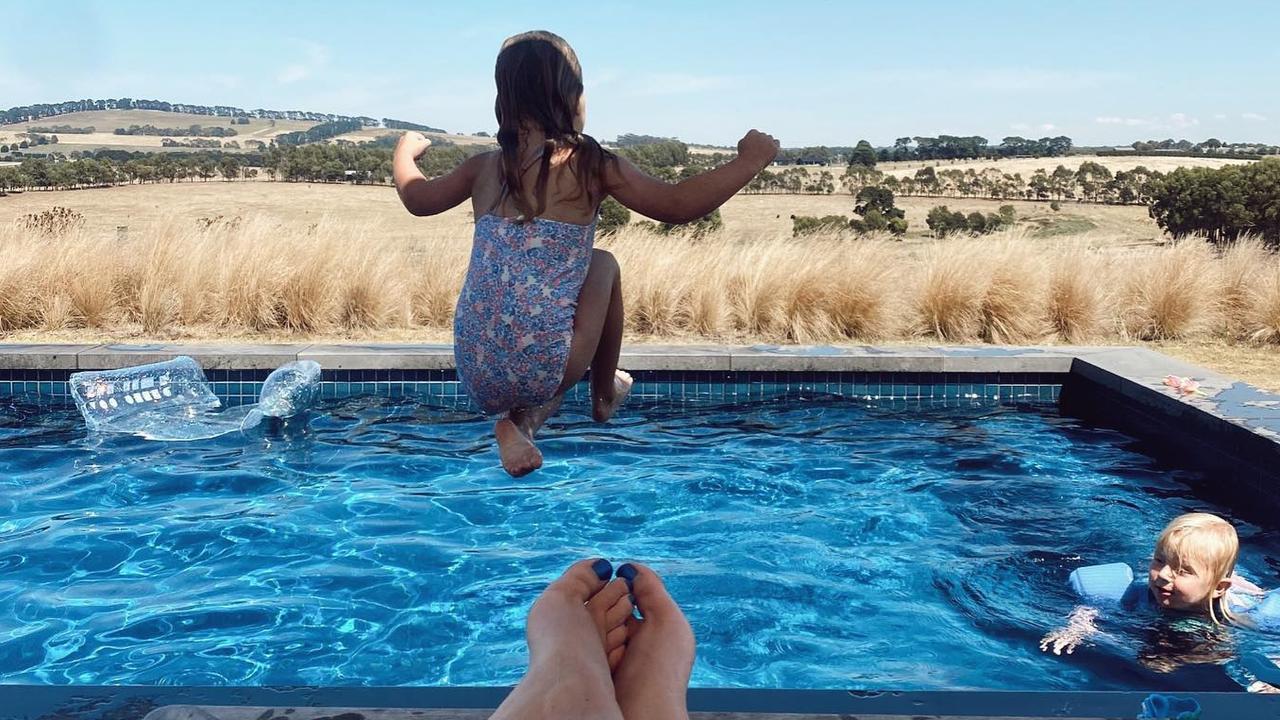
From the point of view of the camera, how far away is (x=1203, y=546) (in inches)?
148

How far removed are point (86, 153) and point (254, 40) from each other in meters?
24.3

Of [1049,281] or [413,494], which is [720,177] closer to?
[413,494]

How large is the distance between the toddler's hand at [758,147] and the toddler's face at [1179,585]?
7.43 ft

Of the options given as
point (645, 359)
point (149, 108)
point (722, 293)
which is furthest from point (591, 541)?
point (149, 108)

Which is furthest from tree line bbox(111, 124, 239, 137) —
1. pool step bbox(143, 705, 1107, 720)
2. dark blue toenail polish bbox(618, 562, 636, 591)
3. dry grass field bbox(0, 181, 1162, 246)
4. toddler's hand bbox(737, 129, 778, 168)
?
pool step bbox(143, 705, 1107, 720)

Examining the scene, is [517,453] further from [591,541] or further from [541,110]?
[591,541]

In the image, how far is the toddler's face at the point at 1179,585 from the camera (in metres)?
3.84

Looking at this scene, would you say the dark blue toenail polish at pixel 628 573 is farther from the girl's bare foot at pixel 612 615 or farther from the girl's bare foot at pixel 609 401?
the girl's bare foot at pixel 609 401

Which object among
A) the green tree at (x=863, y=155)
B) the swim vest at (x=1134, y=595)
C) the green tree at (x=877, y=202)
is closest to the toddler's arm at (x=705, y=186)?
the swim vest at (x=1134, y=595)

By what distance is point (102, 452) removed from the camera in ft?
20.7

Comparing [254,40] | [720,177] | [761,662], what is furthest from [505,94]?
[254,40]

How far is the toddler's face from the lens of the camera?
3844 millimetres

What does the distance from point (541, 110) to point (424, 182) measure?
1.48 feet

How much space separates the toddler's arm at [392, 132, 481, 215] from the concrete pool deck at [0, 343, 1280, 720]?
4.16 ft
